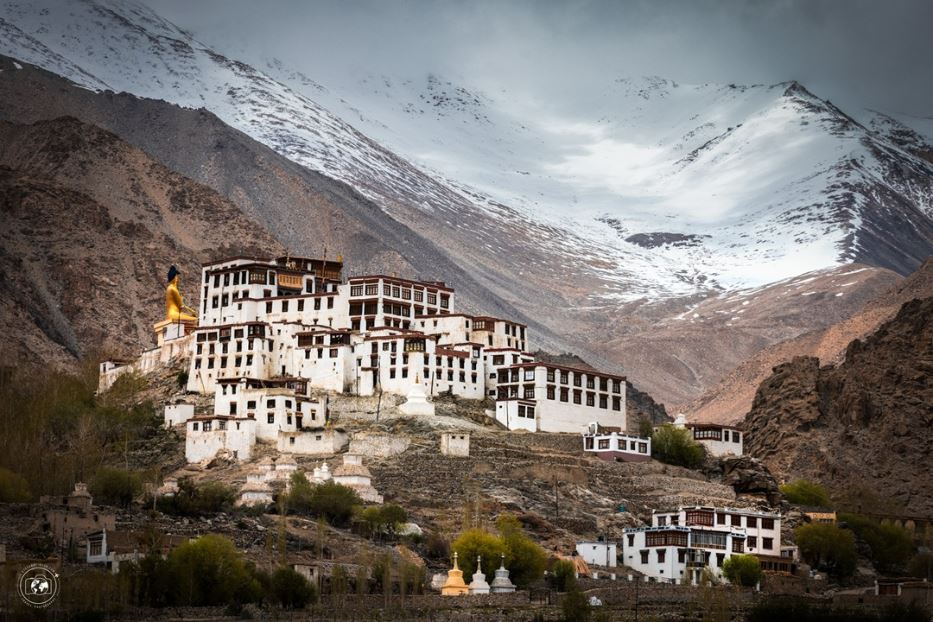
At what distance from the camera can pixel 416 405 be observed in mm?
100438

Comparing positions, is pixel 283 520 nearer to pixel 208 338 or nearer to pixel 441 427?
pixel 441 427

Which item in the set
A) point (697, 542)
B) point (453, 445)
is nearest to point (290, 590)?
point (697, 542)

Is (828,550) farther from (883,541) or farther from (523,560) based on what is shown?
(523,560)

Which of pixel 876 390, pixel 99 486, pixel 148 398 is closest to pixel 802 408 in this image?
pixel 876 390

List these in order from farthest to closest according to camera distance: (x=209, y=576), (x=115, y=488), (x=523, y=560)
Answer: (x=115, y=488) → (x=523, y=560) → (x=209, y=576)

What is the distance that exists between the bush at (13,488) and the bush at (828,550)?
38.8 meters

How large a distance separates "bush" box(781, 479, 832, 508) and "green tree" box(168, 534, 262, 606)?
40440mm

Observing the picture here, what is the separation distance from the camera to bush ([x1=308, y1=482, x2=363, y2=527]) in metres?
87.6

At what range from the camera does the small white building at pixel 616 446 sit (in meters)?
102

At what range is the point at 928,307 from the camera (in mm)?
126938

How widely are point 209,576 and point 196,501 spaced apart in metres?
14.6

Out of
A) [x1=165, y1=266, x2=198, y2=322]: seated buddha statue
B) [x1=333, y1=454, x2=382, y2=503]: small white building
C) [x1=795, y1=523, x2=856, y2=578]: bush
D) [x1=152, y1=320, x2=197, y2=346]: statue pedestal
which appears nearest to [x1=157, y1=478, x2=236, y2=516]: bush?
[x1=333, y1=454, x2=382, y2=503]: small white building

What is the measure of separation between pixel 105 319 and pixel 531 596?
7663cm

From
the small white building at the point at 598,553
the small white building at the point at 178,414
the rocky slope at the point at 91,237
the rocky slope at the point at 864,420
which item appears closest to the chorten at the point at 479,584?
the small white building at the point at 598,553
